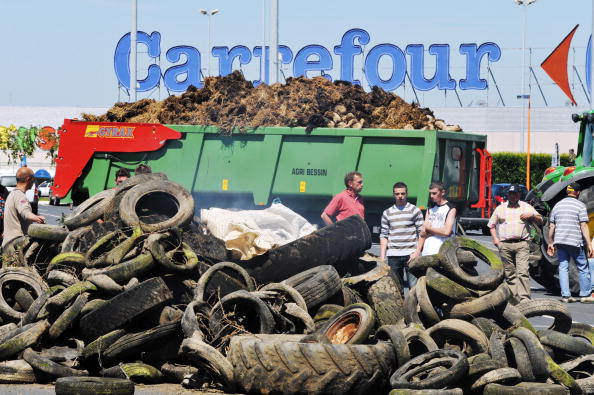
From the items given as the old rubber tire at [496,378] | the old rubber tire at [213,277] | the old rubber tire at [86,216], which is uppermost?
the old rubber tire at [86,216]

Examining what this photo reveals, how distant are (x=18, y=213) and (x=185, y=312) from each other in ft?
15.6

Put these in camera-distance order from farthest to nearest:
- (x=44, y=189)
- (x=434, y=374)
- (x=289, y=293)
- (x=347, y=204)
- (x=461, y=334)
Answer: (x=44, y=189), (x=347, y=204), (x=289, y=293), (x=461, y=334), (x=434, y=374)

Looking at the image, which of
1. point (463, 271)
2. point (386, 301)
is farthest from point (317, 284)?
point (463, 271)

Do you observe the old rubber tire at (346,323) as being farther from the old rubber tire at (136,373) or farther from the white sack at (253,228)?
the white sack at (253,228)

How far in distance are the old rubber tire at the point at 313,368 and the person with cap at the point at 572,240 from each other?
331 inches

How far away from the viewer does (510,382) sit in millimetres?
8008

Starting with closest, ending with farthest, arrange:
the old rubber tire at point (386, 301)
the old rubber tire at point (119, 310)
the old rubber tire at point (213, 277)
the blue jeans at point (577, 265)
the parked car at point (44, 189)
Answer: the old rubber tire at point (119, 310) < the old rubber tire at point (213, 277) < the old rubber tire at point (386, 301) < the blue jeans at point (577, 265) < the parked car at point (44, 189)

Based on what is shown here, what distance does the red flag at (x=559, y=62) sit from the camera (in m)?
40.8

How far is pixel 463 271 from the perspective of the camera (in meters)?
10.0

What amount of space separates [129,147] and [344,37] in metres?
42.7

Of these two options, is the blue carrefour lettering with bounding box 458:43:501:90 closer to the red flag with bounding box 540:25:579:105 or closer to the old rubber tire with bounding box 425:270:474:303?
the red flag with bounding box 540:25:579:105

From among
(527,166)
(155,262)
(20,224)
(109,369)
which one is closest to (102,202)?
(20,224)

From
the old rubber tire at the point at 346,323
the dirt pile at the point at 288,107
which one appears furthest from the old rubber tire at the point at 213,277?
the dirt pile at the point at 288,107

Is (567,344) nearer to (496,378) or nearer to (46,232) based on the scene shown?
(496,378)
